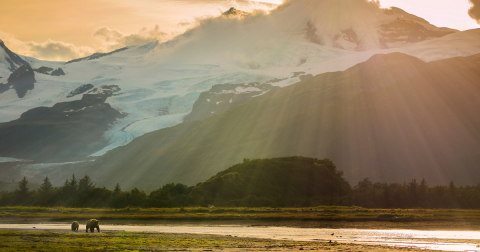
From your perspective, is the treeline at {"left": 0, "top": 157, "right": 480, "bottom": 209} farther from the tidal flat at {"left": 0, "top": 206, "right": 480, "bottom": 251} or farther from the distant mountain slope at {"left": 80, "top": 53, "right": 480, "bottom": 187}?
the distant mountain slope at {"left": 80, "top": 53, "right": 480, "bottom": 187}

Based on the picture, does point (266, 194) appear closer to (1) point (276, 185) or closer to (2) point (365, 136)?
(1) point (276, 185)

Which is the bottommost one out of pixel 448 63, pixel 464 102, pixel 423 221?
pixel 423 221

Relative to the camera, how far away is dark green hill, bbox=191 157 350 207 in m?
62.1

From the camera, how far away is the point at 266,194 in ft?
210

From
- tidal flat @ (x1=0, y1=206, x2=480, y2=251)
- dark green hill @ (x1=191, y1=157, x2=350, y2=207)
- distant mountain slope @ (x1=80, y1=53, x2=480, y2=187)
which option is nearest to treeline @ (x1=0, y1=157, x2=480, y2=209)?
dark green hill @ (x1=191, y1=157, x2=350, y2=207)

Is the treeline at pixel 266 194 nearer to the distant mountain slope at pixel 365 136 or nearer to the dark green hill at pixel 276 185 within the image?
the dark green hill at pixel 276 185

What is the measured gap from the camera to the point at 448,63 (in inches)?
7643

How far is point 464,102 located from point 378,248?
553 ft

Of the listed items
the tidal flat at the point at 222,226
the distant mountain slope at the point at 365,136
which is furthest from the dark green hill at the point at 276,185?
the distant mountain slope at the point at 365,136

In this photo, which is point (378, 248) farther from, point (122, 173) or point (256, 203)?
point (122, 173)

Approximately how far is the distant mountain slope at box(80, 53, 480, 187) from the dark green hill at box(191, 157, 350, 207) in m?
58.6

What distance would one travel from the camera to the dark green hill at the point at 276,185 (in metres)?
62.1

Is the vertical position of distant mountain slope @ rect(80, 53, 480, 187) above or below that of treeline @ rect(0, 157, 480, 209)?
above

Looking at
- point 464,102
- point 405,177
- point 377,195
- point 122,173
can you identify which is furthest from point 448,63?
point 122,173
